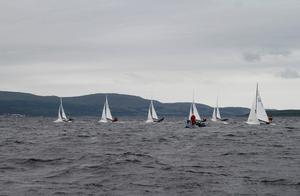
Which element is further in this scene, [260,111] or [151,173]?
[260,111]

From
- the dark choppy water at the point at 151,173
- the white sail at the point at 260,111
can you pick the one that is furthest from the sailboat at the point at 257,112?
the dark choppy water at the point at 151,173

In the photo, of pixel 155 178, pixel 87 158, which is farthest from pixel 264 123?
pixel 155 178

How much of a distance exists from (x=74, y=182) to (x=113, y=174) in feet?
9.44

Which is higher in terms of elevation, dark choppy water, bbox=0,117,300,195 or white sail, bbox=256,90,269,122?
white sail, bbox=256,90,269,122

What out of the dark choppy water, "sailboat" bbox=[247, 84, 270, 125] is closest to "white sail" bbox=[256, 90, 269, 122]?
"sailboat" bbox=[247, 84, 270, 125]

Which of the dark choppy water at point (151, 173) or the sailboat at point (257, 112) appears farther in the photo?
the sailboat at point (257, 112)

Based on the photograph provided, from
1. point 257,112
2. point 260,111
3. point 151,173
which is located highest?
point 260,111

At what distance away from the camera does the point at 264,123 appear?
330 feet

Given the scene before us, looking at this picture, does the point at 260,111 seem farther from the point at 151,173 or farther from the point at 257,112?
the point at 151,173

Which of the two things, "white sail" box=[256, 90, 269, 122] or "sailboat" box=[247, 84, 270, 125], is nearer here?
"sailboat" box=[247, 84, 270, 125]

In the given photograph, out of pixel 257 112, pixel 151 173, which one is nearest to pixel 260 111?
pixel 257 112

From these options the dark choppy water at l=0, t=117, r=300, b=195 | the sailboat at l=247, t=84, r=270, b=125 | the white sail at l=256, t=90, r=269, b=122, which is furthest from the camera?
the white sail at l=256, t=90, r=269, b=122

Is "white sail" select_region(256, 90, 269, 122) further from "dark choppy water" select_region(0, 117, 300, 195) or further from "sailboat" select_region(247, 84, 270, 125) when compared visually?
"dark choppy water" select_region(0, 117, 300, 195)

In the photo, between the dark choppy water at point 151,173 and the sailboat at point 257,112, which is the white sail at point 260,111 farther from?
the dark choppy water at point 151,173
